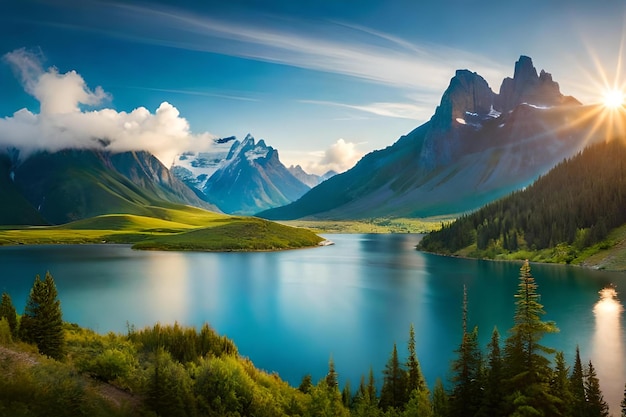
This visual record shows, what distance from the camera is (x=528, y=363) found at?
22.5 meters

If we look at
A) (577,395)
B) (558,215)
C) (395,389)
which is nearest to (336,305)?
(395,389)

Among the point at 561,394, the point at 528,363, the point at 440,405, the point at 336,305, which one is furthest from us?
the point at 336,305

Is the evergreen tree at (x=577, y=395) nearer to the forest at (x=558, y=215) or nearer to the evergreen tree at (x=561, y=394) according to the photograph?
the evergreen tree at (x=561, y=394)

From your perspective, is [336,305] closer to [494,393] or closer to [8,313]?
[494,393]

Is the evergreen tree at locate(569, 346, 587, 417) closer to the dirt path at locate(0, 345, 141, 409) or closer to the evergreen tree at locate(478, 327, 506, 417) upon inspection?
the evergreen tree at locate(478, 327, 506, 417)

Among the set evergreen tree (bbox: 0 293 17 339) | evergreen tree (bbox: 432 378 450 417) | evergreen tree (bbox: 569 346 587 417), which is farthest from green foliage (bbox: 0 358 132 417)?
evergreen tree (bbox: 569 346 587 417)

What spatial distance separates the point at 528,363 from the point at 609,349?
3082cm

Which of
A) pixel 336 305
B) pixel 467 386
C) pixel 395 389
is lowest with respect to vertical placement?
pixel 336 305

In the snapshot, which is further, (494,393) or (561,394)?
(494,393)

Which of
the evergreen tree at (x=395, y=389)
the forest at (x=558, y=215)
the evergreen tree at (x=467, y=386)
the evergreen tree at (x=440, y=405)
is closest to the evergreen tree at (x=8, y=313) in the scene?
the evergreen tree at (x=395, y=389)

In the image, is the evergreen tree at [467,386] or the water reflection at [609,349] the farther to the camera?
the water reflection at [609,349]

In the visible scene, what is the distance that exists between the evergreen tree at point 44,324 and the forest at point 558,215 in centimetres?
12238

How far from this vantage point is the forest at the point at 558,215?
125 m

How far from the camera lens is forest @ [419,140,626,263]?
125000mm
